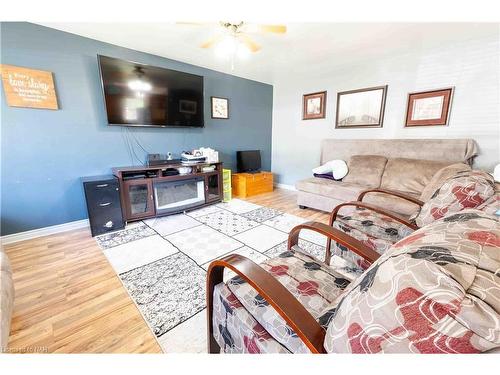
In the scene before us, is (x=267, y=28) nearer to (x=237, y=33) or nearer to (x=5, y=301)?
(x=237, y=33)

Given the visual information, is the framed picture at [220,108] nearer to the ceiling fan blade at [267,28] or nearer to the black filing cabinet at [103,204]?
the ceiling fan blade at [267,28]

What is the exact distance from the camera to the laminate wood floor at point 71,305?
3.62ft

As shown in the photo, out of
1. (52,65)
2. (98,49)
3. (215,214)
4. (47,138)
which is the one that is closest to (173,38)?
(98,49)

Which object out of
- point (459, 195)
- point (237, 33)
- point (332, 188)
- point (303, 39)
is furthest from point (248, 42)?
point (459, 195)

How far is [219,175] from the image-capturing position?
10.9ft

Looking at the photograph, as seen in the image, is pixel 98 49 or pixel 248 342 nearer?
pixel 248 342

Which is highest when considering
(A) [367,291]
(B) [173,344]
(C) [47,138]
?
(C) [47,138]

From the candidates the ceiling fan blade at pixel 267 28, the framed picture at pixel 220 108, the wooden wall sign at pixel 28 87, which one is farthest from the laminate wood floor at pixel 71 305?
the framed picture at pixel 220 108

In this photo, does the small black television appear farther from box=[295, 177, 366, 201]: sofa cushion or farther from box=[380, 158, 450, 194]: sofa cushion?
box=[380, 158, 450, 194]: sofa cushion

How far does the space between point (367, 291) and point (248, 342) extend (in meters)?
0.48

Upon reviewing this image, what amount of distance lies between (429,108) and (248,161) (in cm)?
276

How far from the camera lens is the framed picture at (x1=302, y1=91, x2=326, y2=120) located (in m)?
3.61

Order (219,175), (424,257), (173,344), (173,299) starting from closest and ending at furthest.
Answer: (424,257)
(173,344)
(173,299)
(219,175)

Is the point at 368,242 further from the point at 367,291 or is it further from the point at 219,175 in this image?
the point at 219,175
